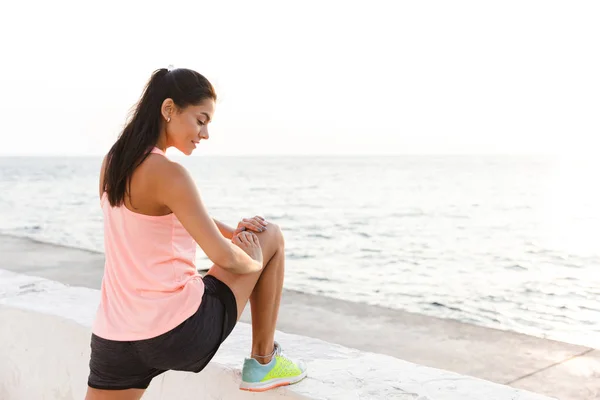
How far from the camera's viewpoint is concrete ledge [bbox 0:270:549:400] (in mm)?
2082

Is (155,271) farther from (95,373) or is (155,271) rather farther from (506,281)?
(506,281)

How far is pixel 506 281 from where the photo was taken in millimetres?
11430

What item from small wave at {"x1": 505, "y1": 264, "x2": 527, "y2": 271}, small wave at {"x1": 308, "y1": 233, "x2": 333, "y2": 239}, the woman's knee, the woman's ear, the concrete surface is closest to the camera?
the woman's ear

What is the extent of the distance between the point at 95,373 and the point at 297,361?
2.01 ft

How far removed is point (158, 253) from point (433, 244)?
50.1ft

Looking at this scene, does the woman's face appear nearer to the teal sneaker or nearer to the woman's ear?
the woman's ear

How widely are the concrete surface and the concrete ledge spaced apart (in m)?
1.65

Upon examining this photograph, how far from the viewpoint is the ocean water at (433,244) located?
30.6 feet

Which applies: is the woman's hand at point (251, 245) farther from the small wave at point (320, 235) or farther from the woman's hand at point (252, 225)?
the small wave at point (320, 235)

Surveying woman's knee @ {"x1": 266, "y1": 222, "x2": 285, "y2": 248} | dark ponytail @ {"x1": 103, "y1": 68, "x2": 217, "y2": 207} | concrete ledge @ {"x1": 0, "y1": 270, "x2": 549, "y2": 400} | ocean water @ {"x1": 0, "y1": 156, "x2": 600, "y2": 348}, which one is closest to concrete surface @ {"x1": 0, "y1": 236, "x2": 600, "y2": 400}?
concrete ledge @ {"x1": 0, "y1": 270, "x2": 549, "y2": 400}

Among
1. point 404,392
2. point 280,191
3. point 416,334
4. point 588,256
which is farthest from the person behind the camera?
point 280,191

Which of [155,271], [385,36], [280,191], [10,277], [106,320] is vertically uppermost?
[385,36]

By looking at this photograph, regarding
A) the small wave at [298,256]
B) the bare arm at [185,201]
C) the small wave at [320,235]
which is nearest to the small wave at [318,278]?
the small wave at [298,256]

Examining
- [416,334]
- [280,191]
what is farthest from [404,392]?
[280,191]
